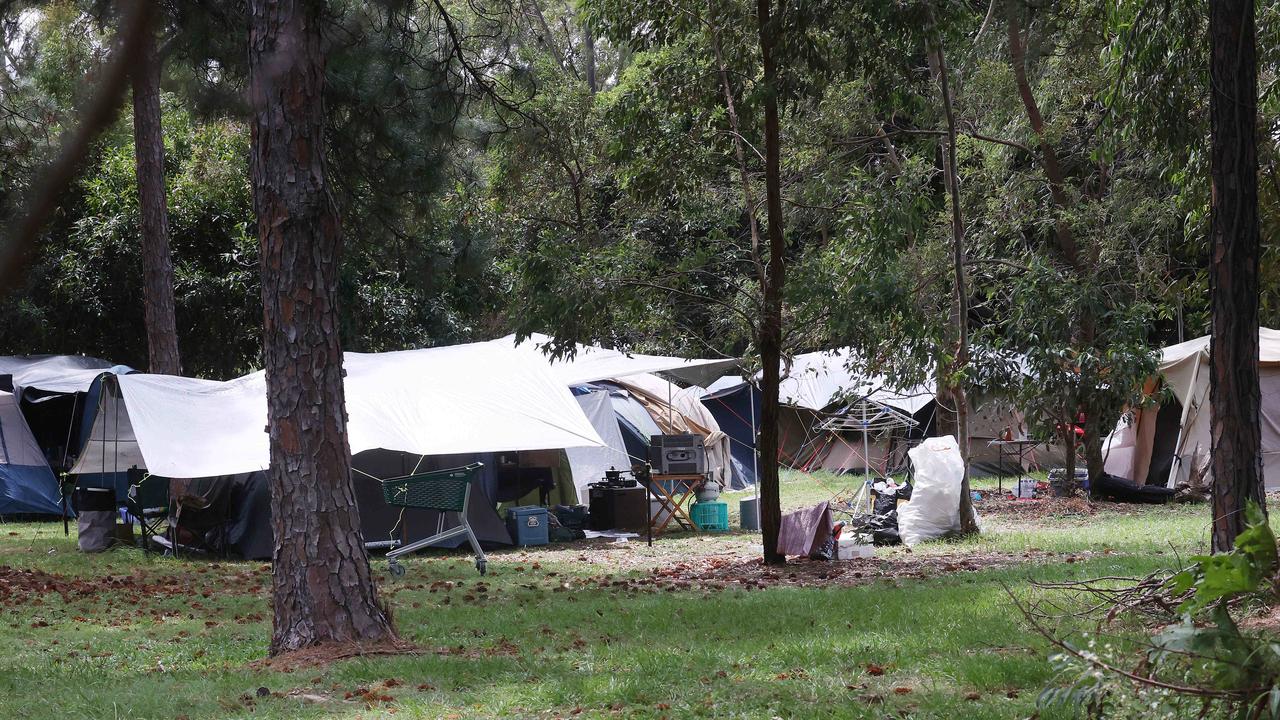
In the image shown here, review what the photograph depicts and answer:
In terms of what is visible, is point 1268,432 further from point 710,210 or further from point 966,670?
point 966,670

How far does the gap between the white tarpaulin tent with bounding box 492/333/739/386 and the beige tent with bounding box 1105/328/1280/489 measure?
5239mm

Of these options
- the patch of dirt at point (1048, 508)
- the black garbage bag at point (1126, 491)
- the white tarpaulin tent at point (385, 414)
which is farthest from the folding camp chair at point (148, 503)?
the black garbage bag at point (1126, 491)

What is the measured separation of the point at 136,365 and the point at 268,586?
37.3 ft

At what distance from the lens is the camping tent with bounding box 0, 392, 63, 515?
46.8 ft

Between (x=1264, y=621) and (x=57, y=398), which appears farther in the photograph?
(x=57, y=398)

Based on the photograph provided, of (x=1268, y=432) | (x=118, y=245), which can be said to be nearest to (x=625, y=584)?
(x=1268, y=432)

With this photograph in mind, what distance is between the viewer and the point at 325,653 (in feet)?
16.6

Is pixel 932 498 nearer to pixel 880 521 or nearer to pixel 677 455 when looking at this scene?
pixel 880 521

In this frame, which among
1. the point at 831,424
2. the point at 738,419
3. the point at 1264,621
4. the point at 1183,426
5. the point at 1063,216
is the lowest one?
the point at 1264,621

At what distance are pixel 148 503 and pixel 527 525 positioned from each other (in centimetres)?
355

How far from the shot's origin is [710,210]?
13.8 m

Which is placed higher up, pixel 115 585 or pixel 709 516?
pixel 709 516

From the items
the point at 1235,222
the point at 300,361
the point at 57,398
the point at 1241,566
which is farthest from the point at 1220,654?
the point at 57,398

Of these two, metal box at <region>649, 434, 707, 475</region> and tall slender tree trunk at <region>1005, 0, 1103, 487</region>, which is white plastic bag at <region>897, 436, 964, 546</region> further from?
tall slender tree trunk at <region>1005, 0, 1103, 487</region>
